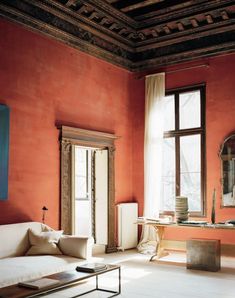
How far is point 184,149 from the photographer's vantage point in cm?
836

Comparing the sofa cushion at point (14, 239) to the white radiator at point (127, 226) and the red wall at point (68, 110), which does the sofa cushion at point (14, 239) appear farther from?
the white radiator at point (127, 226)

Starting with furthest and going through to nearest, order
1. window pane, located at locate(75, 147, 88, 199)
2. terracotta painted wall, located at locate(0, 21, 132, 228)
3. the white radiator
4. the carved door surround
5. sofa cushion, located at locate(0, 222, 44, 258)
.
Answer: window pane, located at locate(75, 147, 88, 199) → the white radiator → the carved door surround → terracotta painted wall, located at locate(0, 21, 132, 228) → sofa cushion, located at locate(0, 222, 44, 258)

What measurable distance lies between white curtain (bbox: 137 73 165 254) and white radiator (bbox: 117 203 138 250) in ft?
0.68

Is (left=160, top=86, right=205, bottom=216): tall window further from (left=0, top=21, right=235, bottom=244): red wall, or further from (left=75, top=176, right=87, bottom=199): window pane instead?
(left=75, top=176, right=87, bottom=199): window pane

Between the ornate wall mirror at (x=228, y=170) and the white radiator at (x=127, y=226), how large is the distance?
6.11 feet

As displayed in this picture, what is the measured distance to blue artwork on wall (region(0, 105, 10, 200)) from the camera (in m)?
6.05

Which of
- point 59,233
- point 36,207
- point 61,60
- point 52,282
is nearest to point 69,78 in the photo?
point 61,60

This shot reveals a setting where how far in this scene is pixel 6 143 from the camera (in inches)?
242

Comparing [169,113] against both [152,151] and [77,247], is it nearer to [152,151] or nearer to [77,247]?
[152,151]

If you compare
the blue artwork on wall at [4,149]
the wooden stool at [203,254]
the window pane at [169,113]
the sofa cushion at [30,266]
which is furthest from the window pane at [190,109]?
the sofa cushion at [30,266]

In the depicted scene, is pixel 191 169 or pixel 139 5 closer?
pixel 139 5

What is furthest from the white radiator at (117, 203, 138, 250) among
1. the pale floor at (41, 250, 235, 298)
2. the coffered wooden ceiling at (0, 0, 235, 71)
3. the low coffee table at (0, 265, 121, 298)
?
the low coffee table at (0, 265, 121, 298)

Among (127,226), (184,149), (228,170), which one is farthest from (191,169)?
(127,226)

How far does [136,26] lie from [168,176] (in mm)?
3092
